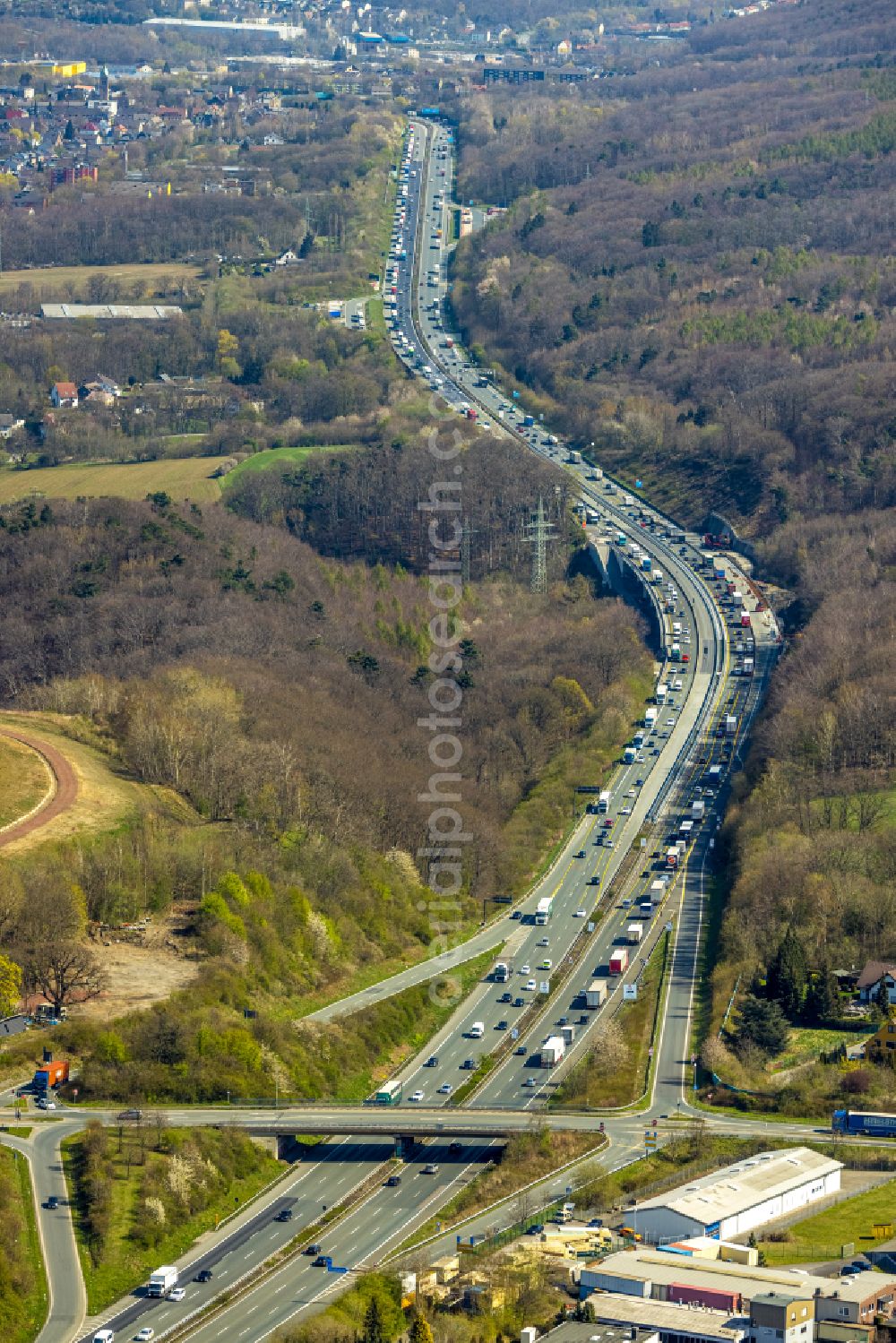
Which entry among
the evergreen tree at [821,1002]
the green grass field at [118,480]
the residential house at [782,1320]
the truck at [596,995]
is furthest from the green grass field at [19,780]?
the green grass field at [118,480]

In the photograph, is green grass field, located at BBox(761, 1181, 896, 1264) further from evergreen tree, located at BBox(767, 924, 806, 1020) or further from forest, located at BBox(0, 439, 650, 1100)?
forest, located at BBox(0, 439, 650, 1100)

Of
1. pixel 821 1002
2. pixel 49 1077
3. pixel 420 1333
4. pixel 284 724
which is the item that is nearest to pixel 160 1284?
pixel 420 1333

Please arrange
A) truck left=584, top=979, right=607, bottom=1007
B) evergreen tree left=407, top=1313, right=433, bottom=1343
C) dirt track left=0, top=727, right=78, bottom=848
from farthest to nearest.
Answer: dirt track left=0, top=727, right=78, bottom=848 → truck left=584, top=979, right=607, bottom=1007 → evergreen tree left=407, top=1313, right=433, bottom=1343

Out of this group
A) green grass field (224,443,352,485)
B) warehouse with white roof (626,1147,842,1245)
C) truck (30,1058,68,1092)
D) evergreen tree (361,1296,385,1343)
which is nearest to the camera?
evergreen tree (361,1296,385,1343)

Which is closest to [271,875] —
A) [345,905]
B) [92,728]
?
[345,905]

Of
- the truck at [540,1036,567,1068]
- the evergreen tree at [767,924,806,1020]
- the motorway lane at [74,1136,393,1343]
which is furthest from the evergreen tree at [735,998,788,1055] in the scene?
the motorway lane at [74,1136,393,1343]

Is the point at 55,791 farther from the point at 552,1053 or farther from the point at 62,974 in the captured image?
the point at 552,1053
